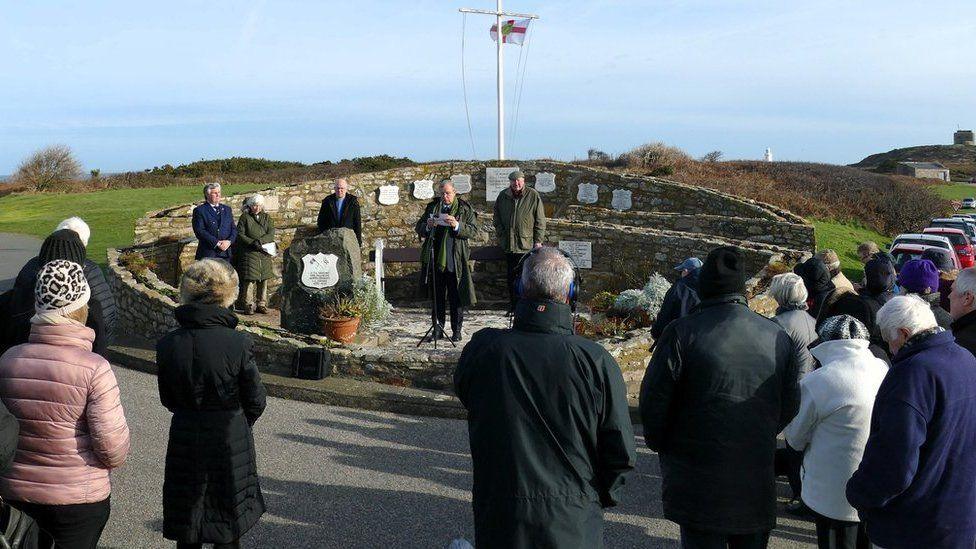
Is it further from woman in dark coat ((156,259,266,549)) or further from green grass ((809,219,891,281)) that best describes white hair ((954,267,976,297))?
green grass ((809,219,891,281))

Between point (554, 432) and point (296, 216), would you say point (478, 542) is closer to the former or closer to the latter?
point (554, 432)

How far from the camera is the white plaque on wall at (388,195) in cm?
1794

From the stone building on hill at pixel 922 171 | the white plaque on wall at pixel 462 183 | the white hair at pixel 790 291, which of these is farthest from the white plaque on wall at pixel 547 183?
the stone building on hill at pixel 922 171

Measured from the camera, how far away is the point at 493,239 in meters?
16.6

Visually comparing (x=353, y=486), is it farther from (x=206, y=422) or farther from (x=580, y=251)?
(x=580, y=251)

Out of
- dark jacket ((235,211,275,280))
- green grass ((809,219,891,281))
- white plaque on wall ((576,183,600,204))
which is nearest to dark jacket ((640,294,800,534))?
dark jacket ((235,211,275,280))

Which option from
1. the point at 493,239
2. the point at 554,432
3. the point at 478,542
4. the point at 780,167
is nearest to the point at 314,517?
the point at 478,542

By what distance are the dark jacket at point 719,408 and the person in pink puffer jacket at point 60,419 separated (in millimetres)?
2542

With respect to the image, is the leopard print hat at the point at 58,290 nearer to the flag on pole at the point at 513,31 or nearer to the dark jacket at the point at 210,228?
the dark jacket at the point at 210,228

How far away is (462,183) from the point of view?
18969mm

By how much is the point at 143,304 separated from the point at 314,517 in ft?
20.0

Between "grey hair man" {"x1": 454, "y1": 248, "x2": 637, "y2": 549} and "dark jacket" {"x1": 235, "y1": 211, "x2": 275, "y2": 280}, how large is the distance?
1021cm

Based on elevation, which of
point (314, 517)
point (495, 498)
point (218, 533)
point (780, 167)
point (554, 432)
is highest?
point (780, 167)

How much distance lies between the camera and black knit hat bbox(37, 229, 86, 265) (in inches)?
220
